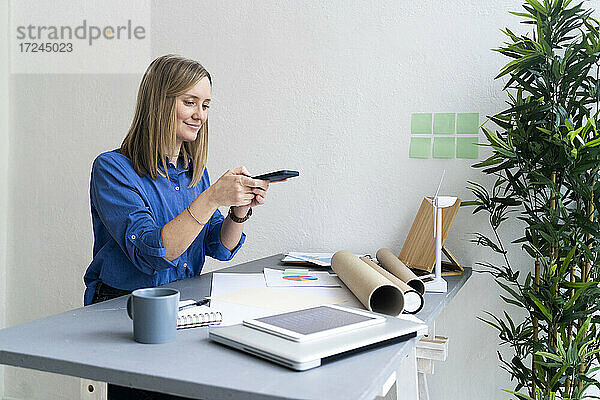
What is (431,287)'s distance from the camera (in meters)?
1.68

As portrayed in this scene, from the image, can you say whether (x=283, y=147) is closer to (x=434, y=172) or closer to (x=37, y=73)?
(x=434, y=172)

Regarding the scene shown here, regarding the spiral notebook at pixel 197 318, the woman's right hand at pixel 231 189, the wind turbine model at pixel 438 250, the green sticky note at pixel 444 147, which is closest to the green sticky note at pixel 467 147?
the green sticky note at pixel 444 147

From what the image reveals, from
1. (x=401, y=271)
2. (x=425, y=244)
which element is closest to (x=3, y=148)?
(x=425, y=244)

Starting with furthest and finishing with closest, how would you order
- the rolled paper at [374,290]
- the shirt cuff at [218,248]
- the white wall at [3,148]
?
the white wall at [3,148] < the shirt cuff at [218,248] < the rolled paper at [374,290]

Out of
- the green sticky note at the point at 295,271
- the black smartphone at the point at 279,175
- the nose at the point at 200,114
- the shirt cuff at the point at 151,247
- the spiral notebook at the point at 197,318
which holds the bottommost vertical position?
the green sticky note at the point at 295,271

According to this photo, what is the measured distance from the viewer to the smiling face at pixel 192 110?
5.92 feet

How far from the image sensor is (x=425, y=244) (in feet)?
6.62

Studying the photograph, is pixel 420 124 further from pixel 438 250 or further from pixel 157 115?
pixel 157 115

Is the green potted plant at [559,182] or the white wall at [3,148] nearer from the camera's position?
the green potted plant at [559,182]

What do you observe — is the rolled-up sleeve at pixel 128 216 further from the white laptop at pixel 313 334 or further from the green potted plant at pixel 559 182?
the green potted plant at pixel 559 182

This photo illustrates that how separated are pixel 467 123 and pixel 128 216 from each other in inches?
49.9

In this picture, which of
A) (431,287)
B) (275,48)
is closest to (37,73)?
(275,48)

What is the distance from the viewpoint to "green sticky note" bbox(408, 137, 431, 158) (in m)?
2.28

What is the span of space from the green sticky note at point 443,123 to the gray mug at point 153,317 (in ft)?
4.68
